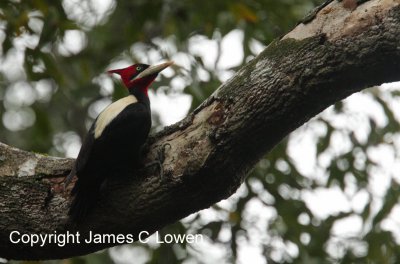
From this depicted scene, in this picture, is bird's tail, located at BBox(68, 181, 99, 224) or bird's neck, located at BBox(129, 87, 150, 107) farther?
bird's neck, located at BBox(129, 87, 150, 107)

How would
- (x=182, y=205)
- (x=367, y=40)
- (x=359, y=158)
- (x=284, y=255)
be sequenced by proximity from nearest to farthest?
(x=367, y=40) → (x=182, y=205) → (x=284, y=255) → (x=359, y=158)

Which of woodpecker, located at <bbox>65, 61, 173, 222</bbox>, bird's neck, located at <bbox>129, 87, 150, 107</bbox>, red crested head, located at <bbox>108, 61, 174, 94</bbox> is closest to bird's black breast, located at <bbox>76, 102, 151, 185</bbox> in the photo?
woodpecker, located at <bbox>65, 61, 173, 222</bbox>

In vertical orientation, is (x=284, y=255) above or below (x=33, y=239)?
below

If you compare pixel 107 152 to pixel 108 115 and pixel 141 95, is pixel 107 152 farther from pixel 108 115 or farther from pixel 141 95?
pixel 141 95

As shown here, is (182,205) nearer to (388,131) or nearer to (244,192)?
(244,192)

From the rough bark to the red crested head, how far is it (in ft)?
3.02

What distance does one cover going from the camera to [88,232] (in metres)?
3.23

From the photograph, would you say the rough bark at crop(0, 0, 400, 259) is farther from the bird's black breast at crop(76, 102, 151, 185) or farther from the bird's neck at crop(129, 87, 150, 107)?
the bird's neck at crop(129, 87, 150, 107)

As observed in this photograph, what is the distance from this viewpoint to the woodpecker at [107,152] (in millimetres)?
3206

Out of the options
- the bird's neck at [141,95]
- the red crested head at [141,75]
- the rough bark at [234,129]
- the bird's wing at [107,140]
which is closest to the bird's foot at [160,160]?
the rough bark at [234,129]

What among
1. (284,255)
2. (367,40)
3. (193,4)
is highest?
(367,40)

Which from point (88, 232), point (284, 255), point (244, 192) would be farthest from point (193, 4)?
point (88, 232)

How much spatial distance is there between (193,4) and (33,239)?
10.5ft

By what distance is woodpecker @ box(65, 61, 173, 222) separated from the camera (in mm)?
3206
